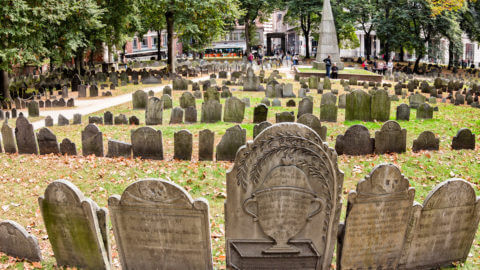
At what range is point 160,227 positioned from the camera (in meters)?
5.34

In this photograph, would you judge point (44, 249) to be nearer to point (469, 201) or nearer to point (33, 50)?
point (469, 201)

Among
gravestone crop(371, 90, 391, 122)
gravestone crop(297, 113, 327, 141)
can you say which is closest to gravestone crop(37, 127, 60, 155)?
gravestone crop(297, 113, 327, 141)

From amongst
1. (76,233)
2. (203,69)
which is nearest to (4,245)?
(76,233)

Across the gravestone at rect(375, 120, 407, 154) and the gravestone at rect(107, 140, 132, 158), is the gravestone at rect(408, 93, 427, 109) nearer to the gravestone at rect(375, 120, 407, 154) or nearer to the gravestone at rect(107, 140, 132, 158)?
the gravestone at rect(375, 120, 407, 154)

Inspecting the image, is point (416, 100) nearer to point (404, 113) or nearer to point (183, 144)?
point (404, 113)

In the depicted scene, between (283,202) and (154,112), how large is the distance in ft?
32.1

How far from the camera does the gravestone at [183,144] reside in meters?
10.2

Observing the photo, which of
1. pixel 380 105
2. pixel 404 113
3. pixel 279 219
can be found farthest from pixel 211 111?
pixel 279 219

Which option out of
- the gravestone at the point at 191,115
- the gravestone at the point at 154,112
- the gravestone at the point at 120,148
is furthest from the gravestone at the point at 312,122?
the gravestone at the point at 154,112

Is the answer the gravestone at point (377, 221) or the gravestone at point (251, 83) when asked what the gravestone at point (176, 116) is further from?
the gravestone at point (377, 221)

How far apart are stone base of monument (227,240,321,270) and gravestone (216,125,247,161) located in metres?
4.67

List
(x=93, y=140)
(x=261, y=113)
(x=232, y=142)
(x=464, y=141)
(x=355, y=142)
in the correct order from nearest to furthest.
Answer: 1. (x=232, y=142)
2. (x=355, y=142)
3. (x=93, y=140)
4. (x=464, y=141)
5. (x=261, y=113)

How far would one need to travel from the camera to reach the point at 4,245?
6.04 metres

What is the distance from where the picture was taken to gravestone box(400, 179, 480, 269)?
215 inches
